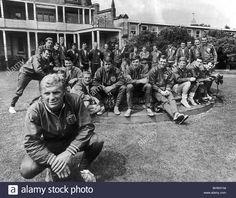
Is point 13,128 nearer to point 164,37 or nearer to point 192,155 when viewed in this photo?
point 192,155

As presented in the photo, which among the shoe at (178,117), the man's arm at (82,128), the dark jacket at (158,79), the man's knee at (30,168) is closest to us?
the man's knee at (30,168)

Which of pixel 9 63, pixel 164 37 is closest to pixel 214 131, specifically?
pixel 164 37

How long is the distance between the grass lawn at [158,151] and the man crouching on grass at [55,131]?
0.65 metres

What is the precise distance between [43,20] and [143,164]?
→ 81.9 ft

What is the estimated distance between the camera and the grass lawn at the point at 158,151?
3666 millimetres

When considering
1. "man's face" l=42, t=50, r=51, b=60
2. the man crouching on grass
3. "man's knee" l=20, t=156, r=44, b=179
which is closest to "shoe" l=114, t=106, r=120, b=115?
"man's face" l=42, t=50, r=51, b=60

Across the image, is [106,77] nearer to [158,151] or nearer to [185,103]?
[185,103]

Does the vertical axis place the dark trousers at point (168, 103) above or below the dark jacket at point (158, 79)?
below

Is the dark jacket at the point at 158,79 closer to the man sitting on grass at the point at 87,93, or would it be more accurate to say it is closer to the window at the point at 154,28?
the man sitting on grass at the point at 87,93

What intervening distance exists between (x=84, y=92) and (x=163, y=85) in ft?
6.98

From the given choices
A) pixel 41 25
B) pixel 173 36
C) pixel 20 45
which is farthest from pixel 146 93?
pixel 20 45

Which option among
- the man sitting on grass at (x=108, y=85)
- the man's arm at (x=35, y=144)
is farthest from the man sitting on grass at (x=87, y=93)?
the man's arm at (x=35, y=144)

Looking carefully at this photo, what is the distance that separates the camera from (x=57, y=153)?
10.8ft

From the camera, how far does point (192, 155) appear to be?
14.2 feet
